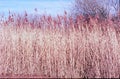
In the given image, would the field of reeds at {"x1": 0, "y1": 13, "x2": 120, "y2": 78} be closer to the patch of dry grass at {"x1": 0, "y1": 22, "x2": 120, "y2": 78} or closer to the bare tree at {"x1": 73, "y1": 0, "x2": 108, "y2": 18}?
the patch of dry grass at {"x1": 0, "y1": 22, "x2": 120, "y2": 78}

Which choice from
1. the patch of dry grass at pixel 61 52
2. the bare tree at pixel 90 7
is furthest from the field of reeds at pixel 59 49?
the bare tree at pixel 90 7

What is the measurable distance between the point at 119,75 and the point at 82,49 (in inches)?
39.5

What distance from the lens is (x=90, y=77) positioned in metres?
5.96

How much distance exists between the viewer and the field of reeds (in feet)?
19.9

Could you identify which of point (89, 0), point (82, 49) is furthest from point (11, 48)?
point (89, 0)

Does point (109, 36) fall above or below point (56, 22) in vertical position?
below

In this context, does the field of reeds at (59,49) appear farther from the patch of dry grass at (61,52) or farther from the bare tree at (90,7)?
the bare tree at (90,7)

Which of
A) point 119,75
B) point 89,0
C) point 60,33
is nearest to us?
point 119,75

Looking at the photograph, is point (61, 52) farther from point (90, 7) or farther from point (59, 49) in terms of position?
point (90, 7)

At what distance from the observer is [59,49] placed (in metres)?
6.49

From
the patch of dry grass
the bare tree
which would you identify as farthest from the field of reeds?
the bare tree

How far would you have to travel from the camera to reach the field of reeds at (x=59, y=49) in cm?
607

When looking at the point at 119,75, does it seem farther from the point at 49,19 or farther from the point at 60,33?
the point at 49,19

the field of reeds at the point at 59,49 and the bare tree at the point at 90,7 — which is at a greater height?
the bare tree at the point at 90,7
